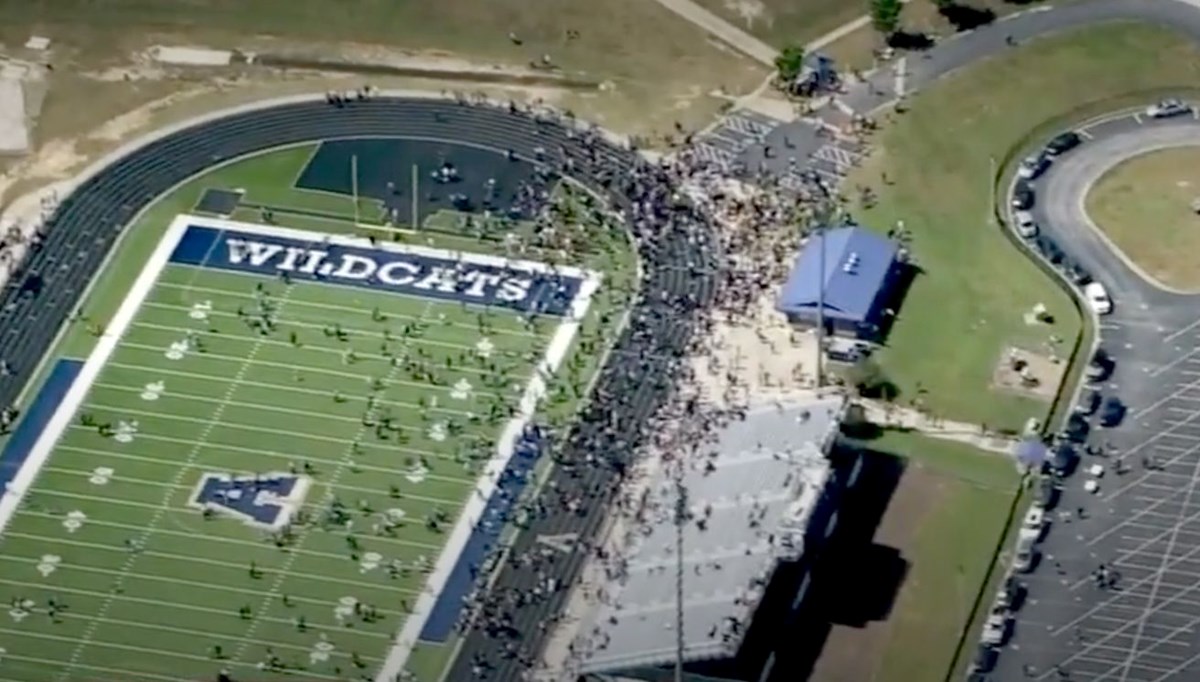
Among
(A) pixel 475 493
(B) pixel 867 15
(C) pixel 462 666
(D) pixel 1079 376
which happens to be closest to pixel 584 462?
(A) pixel 475 493

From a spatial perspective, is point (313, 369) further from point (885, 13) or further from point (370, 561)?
point (885, 13)

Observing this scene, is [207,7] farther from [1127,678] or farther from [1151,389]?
[1127,678]

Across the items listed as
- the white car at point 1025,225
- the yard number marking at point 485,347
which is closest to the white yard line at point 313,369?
the yard number marking at point 485,347

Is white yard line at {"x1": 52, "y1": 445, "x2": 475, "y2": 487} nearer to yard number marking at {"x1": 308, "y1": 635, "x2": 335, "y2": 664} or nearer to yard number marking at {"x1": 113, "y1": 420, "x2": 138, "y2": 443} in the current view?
yard number marking at {"x1": 113, "y1": 420, "x2": 138, "y2": 443}

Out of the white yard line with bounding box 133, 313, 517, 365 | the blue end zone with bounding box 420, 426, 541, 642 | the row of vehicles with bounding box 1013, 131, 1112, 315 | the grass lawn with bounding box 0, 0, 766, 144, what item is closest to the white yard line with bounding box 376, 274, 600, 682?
the blue end zone with bounding box 420, 426, 541, 642

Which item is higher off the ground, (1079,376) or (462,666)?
(1079,376)

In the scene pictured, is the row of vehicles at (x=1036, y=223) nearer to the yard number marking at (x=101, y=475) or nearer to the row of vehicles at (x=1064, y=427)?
the row of vehicles at (x=1064, y=427)
